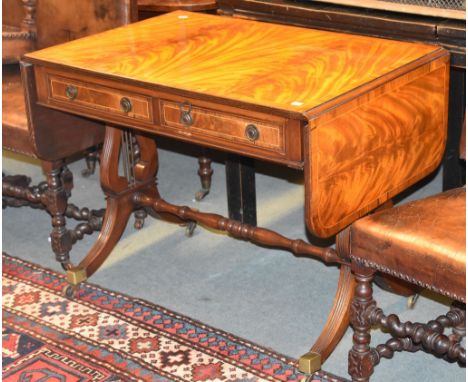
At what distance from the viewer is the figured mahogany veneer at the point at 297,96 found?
2.50m

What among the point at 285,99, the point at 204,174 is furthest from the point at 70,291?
the point at 285,99

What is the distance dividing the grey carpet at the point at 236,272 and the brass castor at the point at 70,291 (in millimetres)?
102

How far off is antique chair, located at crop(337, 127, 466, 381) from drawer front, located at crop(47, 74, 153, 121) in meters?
0.70

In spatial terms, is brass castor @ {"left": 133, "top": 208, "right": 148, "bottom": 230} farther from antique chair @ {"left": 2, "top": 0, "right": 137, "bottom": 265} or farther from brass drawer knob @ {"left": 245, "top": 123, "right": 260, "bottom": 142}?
brass drawer knob @ {"left": 245, "top": 123, "right": 260, "bottom": 142}

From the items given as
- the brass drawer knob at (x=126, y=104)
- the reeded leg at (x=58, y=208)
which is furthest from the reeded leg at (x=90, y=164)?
the brass drawer knob at (x=126, y=104)

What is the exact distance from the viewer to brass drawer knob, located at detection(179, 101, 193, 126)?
2687mm

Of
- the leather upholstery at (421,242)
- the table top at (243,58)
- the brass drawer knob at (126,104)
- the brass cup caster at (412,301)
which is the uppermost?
the table top at (243,58)

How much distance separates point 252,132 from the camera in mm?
2559

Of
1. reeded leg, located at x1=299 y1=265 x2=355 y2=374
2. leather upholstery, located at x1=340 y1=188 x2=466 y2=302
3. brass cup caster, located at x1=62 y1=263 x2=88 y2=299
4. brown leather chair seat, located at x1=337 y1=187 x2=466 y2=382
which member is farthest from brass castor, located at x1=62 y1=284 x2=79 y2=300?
leather upholstery, located at x1=340 y1=188 x2=466 y2=302

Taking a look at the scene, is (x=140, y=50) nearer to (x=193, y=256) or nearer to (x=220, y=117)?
(x=220, y=117)

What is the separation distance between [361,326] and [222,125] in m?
0.66

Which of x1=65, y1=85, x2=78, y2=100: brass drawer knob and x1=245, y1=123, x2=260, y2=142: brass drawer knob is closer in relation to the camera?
x1=245, y1=123, x2=260, y2=142: brass drawer knob

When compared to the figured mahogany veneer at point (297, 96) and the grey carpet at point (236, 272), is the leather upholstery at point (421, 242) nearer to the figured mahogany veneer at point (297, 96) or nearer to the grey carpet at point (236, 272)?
the figured mahogany veneer at point (297, 96)

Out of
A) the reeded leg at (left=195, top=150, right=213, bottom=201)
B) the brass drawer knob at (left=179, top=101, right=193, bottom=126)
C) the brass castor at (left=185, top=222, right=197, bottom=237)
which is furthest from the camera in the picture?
the reeded leg at (left=195, top=150, right=213, bottom=201)
